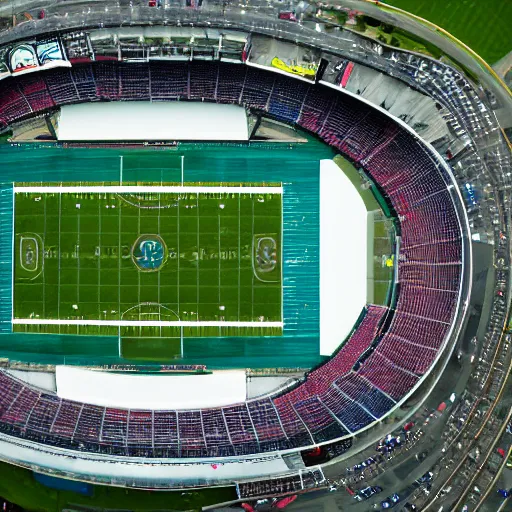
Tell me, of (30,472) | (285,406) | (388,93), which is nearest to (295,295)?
(285,406)

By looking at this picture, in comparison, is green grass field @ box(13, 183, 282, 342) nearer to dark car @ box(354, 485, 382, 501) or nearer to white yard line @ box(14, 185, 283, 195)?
white yard line @ box(14, 185, 283, 195)

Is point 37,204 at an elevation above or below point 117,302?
above

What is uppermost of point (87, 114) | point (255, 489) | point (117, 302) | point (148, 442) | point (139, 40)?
point (139, 40)

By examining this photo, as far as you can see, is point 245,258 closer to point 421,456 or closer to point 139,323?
point 139,323

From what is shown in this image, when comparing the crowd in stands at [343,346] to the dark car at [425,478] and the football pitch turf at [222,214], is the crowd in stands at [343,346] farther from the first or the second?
the dark car at [425,478]

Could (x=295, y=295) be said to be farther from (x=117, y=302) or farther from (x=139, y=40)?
(x=139, y=40)

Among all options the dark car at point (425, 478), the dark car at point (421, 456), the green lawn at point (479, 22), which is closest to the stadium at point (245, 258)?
the dark car at point (421, 456)

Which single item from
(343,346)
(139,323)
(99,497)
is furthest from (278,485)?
(139,323)
